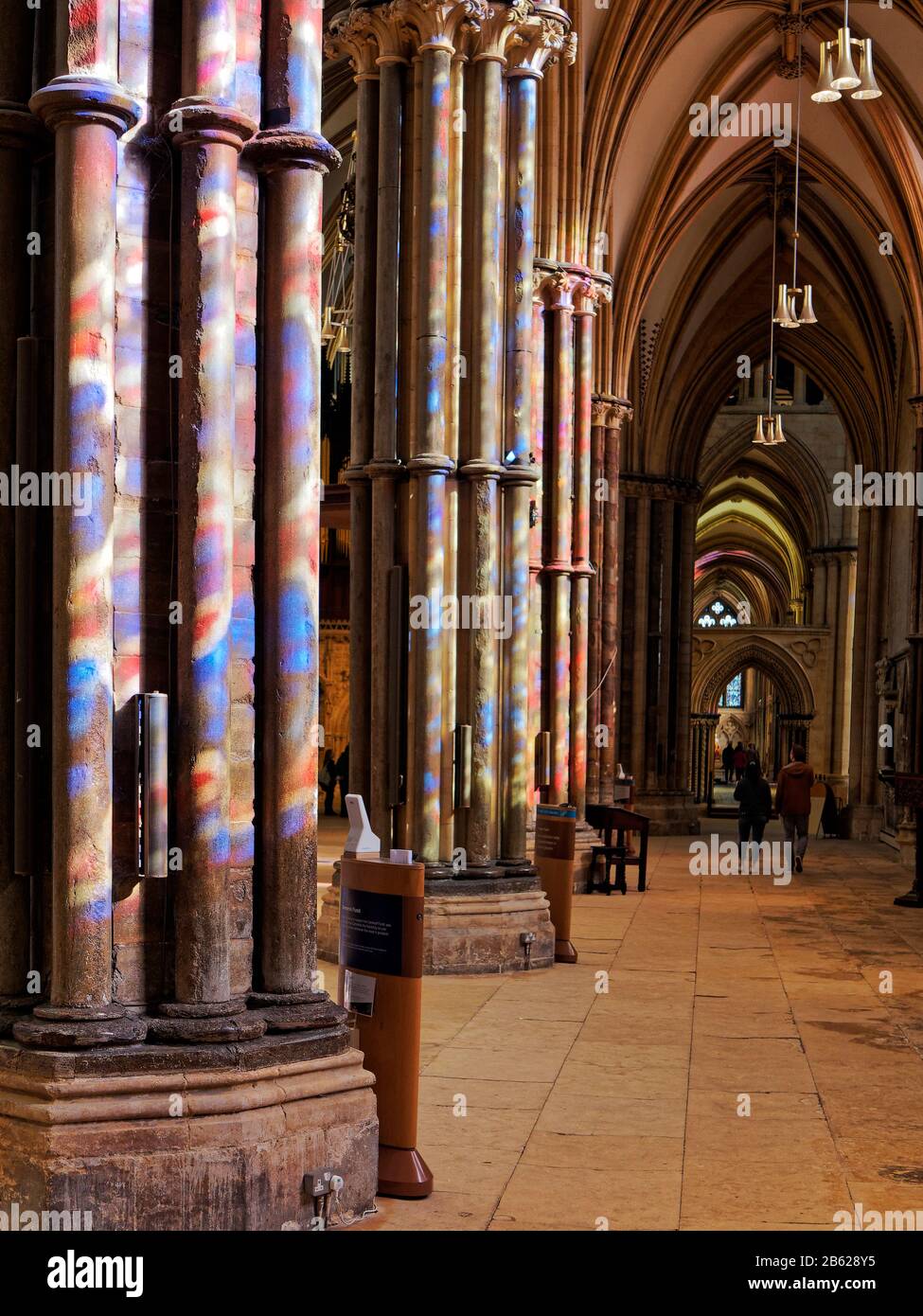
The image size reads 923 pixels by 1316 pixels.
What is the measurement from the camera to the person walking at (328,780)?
26.7m

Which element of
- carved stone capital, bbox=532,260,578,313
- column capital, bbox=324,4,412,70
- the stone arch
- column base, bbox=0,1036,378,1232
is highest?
column capital, bbox=324,4,412,70

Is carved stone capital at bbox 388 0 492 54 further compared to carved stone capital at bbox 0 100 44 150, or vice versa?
carved stone capital at bbox 388 0 492 54

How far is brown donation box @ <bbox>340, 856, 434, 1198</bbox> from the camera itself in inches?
222

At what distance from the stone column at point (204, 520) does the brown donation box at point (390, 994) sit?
587 millimetres

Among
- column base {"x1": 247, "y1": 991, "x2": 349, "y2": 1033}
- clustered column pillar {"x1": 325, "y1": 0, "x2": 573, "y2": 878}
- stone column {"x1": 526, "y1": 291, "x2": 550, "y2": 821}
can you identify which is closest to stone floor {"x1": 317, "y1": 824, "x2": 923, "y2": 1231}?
column base {"x1": 247, "y1": 991, "x2": 349, "y2": 1033}

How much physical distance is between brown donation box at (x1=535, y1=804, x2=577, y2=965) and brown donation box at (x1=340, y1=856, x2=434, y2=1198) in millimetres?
5727

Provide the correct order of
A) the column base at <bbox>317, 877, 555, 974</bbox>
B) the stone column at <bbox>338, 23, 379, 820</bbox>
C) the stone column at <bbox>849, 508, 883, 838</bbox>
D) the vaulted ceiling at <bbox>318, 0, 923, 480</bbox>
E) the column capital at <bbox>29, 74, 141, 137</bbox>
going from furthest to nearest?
1. the stone column at <bbox>849, 508, 883, 838</bbox>
2. the vaulted ceiling at <bbox>318, 0, 923, 480</bbox>
3. the stone column at <bbox>338, 23, 379, 820</bbox>
4. the column base at <bbox>317, 877, 555, 974</bbox>
5. the column capital at <bbox>29, 74, 141, 137</bbox>

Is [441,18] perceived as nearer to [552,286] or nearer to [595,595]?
[552,286]

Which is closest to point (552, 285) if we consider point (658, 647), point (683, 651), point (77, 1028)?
point (658, 647)

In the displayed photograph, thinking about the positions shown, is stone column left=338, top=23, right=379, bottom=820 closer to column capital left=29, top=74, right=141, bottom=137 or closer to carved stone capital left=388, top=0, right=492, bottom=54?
carved stone capital left=388, top=0, right=492, bottom=54

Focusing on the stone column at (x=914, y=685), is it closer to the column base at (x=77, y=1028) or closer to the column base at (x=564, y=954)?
the column base at (x=564, y=954)


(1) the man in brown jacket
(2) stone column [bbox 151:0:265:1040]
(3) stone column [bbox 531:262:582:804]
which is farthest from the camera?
(1) the man in brown jacket

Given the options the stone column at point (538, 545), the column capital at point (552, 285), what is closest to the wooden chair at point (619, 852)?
the stone column at point (538, 545)

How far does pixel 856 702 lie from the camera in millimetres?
28953
